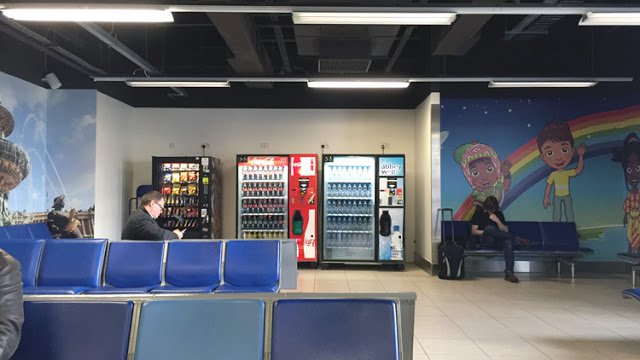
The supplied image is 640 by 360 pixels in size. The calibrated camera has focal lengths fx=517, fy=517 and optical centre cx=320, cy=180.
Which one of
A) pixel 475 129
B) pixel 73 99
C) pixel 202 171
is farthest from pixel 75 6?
pixel 475 129

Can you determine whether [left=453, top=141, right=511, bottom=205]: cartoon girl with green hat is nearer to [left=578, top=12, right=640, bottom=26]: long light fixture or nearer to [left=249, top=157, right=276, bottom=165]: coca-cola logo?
[left=249, top=157, right=276, bottom=165]: coca-cola logo

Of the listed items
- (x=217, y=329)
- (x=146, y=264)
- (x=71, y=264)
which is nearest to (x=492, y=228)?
(x=146, y=264)

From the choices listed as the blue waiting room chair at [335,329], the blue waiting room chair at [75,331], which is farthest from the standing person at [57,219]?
the blue waiting room chair at [335,329]

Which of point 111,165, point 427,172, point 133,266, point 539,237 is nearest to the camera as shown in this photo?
point 133,266

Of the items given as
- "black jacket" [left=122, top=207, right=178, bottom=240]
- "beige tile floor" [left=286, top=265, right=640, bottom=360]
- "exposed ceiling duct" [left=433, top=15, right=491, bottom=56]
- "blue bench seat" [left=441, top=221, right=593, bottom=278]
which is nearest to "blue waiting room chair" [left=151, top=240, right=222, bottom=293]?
"black jacket" [left=122, top=207, right=178, bottom=240]

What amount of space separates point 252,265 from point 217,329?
2586 mm

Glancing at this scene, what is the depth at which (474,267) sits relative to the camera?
9.85 m

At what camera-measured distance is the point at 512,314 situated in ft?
21.1

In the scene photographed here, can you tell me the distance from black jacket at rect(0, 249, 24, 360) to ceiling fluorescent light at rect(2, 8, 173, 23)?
3.23 metres

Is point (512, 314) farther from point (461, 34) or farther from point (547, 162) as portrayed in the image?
point (547, 162)

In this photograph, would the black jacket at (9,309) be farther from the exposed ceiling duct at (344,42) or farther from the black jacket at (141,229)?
the exposed ceiling duct at (344,42)

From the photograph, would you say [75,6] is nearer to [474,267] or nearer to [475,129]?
[475,129]

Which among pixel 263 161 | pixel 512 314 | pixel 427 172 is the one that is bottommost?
pixel 512 314

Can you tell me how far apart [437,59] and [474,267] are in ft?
13.0
